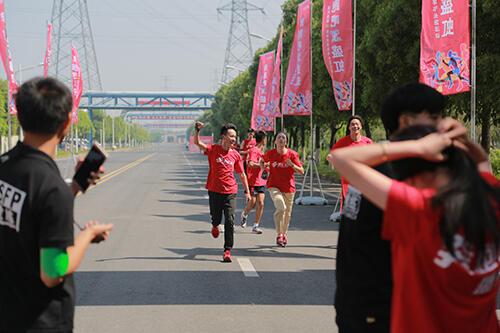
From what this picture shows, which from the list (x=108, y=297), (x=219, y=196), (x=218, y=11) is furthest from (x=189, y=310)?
(x=218, y=11)

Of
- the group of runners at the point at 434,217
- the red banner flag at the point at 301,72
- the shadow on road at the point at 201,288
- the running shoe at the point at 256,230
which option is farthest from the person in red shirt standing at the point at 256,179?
the group of runners at the point at 434,217

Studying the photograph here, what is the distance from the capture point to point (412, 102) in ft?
9.05

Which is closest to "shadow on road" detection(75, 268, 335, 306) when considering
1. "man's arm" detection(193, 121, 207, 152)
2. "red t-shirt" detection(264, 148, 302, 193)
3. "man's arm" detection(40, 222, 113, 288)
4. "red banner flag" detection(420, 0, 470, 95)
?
"man's arm" detection(193, 121, 207, 152)

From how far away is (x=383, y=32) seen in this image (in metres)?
20.4

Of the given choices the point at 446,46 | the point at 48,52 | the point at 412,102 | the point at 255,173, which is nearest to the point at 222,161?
the point at 446,46

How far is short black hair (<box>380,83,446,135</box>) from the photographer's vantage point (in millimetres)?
2754

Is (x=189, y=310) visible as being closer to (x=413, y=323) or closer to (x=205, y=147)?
(x=205, y=147)

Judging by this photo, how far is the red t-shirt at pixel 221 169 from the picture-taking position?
10438 millimetres

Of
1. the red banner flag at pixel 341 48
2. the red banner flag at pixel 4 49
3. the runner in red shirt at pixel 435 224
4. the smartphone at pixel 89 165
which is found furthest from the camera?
the red banner flag at pixel 4 49

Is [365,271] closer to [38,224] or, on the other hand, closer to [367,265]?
[367,265]

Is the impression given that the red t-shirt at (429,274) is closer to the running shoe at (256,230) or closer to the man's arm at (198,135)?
the man's arm at (198,135)

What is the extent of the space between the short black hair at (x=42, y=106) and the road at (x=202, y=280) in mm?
3757

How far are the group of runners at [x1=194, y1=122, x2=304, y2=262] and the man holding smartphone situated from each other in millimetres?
6166

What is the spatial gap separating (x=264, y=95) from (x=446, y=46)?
2091 cm
